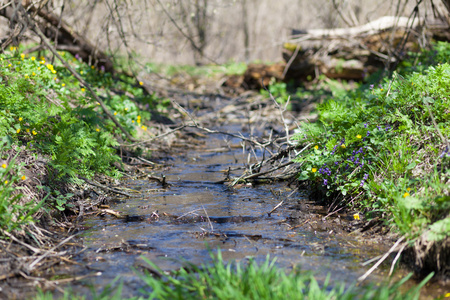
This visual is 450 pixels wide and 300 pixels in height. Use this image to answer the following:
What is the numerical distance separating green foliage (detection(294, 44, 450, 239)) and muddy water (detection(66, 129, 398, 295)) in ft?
1.22

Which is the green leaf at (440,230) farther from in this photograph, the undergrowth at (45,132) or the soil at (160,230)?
the undergrowth at (45,132)

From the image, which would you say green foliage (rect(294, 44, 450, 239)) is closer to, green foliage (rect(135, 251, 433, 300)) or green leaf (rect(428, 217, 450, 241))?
green leaf (rect(428, 217, 450, 241))

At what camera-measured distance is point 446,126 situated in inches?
161

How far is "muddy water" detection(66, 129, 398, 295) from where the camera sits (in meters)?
3.29

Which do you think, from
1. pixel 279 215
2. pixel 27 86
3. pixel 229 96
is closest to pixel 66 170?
pixel 27 86

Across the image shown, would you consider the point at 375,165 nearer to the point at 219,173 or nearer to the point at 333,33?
the point at 219,173

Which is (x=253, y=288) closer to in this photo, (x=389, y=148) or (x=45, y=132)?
(x=389, y=148)

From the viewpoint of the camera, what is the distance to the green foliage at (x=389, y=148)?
3697 millimetres

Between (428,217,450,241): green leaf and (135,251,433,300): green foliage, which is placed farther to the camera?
(428,217,450,241): green leaf

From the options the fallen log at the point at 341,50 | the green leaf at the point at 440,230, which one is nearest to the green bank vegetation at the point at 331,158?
the green leaf at the point at 440,230

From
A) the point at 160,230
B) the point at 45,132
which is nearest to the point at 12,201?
the point at 160,230

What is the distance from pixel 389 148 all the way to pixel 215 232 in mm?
1814

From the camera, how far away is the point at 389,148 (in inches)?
163

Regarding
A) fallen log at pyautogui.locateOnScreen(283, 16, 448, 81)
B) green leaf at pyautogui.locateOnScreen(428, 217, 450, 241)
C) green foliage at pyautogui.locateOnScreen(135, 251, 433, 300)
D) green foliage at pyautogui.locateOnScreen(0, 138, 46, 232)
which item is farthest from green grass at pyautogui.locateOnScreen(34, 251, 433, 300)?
fallen log at pyautogui.locateOnScreen(283, 16, 448, 81)
